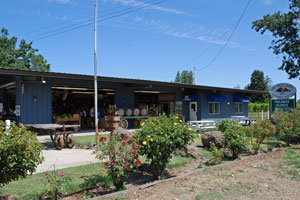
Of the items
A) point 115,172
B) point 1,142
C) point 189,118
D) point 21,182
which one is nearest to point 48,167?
point 21,182

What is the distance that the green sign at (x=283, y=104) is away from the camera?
14.5m

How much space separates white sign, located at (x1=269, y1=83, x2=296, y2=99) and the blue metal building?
5.58 meters

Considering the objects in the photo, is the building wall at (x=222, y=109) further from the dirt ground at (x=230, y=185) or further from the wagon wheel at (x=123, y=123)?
the dirt ground at (x=230, y=185)

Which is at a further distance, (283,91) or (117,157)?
(283,91)

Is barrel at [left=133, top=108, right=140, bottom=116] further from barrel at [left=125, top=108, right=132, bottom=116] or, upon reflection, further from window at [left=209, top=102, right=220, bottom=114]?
window at [left=209, top=102, right=220, bottom=114]

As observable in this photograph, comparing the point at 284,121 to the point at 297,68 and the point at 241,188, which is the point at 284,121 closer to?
the point at 241,188

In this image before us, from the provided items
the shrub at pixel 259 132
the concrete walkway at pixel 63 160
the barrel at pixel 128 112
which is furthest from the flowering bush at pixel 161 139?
the barrel at pixel 128 112

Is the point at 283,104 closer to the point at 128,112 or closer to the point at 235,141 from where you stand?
the point at 128,112

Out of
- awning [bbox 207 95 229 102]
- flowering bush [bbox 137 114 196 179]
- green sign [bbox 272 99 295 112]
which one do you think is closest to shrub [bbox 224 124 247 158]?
flowering bush [bbox 137 114 196 179]

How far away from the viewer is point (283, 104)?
14719mm

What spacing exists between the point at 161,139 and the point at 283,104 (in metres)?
12.4

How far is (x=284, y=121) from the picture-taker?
31.6 feet

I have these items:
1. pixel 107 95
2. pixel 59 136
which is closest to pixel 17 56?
pixel 107 95

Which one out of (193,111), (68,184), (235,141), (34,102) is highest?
(34,102)
